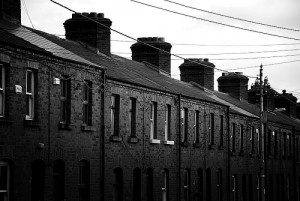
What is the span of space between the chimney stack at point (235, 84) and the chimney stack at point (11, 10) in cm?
3018

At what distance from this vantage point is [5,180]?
24.7m

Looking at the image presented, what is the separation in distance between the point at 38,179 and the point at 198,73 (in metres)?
26.6

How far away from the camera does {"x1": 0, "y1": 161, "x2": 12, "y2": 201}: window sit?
24.5 meters

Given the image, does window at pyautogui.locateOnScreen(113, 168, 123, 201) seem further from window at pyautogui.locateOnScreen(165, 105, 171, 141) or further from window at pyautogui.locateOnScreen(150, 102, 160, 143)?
window at pyautogui.locateOnScreen(165, 105, 171, 141)

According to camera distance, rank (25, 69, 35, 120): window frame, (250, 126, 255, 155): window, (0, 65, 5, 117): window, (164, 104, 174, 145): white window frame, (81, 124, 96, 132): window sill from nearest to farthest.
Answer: (0, 65, 5, 117): window → (25, 69, 35, 120): window frame → (81, 124, 96, 132): window sill → (164, 104, 174, 145): white window frame → (250, 126, 255, 155): window

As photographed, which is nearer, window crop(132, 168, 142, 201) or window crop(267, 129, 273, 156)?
window crop(132, 168, 142, 201)

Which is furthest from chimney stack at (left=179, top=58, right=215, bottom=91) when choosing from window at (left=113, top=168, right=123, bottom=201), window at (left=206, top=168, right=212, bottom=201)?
window at (left=113, top=168, right=123, bottom=201)

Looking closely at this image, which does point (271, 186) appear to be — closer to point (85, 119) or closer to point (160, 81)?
point (160, 81)

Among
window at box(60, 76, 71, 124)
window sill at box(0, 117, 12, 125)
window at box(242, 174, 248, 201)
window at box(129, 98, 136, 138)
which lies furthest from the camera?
window at box(242, 174, 248, 201)

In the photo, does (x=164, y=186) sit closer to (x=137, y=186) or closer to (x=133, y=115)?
(x=137, y=186)

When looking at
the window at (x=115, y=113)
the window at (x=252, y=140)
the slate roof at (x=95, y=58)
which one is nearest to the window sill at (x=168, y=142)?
the slate roof at (x=95, y=58)

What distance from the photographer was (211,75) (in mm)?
52469

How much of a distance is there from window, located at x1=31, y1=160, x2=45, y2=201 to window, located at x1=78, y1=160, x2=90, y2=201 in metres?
3.04

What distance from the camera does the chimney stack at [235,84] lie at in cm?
5884
